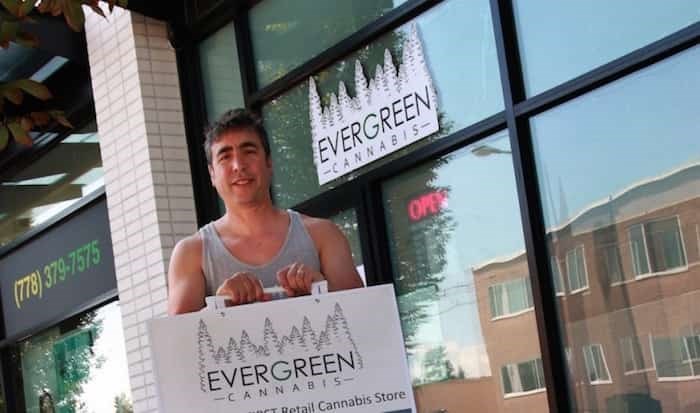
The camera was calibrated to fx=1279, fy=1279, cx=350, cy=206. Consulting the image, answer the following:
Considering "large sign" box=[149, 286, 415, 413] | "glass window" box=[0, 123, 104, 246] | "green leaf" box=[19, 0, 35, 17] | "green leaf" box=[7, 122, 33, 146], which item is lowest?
"large sign" box=[149, 286, 415, 413]

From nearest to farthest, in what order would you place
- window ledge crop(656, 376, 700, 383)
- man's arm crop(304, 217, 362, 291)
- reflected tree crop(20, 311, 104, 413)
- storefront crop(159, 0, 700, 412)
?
man's arm crop(304, 217, 362, 291) < window ledge crop(656, 376, 700, 383) < storefront crop(159, 0, 700, 412) < reflected tree crop(20, 311, 104, 413)

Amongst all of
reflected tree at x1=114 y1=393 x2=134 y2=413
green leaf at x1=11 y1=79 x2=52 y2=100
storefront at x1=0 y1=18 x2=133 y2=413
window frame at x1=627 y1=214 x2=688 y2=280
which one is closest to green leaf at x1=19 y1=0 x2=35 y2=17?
green leaf at x1=11 y1=79 x2=52 y2=100

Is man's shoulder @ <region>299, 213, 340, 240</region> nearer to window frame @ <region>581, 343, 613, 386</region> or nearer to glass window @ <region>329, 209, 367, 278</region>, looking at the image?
window frame @ <region>581, 343, 613, 386</region>

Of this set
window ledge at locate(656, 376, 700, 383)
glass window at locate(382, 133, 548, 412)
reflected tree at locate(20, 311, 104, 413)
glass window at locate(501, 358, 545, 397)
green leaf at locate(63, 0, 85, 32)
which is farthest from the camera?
reflected tree at locate(20, 311, 104, 413)

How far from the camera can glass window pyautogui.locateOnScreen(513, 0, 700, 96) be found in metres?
4.78

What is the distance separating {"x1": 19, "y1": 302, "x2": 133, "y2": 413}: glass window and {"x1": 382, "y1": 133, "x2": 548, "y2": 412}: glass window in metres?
2.95

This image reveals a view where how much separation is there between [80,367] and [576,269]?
4.85 metres

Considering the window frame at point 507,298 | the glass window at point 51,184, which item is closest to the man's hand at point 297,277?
the window frame at point 507,298

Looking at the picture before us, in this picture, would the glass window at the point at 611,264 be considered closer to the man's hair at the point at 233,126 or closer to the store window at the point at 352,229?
the store window at the point at 352,229

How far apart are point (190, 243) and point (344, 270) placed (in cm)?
37

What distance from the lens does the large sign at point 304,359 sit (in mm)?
2965

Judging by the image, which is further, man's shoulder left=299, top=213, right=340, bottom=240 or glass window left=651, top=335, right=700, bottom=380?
glass window left=651, top=335, right=700, bottom=380

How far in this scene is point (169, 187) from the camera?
24.0 feet

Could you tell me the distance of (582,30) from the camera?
5.12 m
